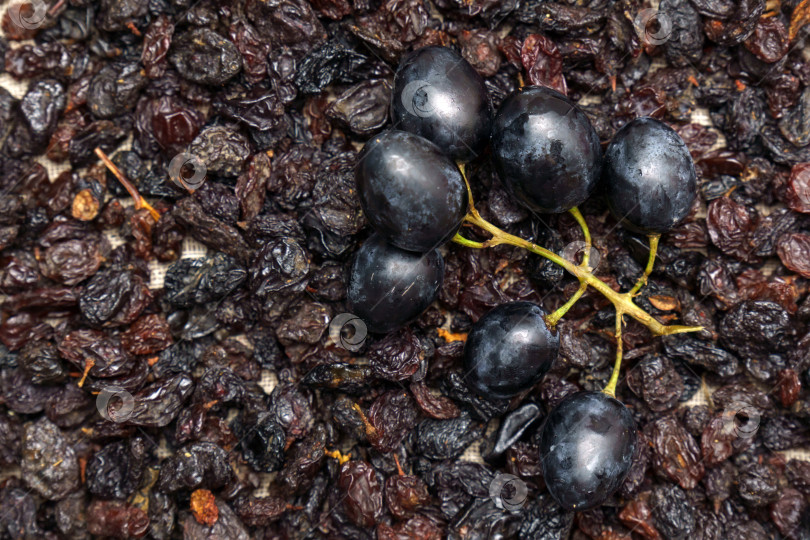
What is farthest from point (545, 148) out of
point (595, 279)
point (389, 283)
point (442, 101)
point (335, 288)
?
point (335, 288)

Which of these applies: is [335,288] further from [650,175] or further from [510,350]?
[650,175]

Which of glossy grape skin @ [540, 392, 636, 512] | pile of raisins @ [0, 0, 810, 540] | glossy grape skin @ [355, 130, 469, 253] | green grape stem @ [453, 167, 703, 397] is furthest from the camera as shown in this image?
pile of raisins @ [0, 0, 810, 540]

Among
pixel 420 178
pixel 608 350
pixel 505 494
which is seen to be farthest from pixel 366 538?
pixel 420 178

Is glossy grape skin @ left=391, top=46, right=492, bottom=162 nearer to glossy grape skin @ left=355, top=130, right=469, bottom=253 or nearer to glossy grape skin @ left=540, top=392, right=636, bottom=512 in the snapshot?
glossy grape skin @ left=355, top=130, right=469, bottom=253

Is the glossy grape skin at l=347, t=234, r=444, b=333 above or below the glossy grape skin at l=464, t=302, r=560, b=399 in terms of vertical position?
above

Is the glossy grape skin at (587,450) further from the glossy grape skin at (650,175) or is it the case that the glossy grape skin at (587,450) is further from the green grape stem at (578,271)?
the glossy grape skin at (650,175)

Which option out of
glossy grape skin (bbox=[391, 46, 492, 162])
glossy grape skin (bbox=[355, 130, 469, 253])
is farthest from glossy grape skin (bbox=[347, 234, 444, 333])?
glossy grape skin (bbox=[391, 46, 492, 162])
